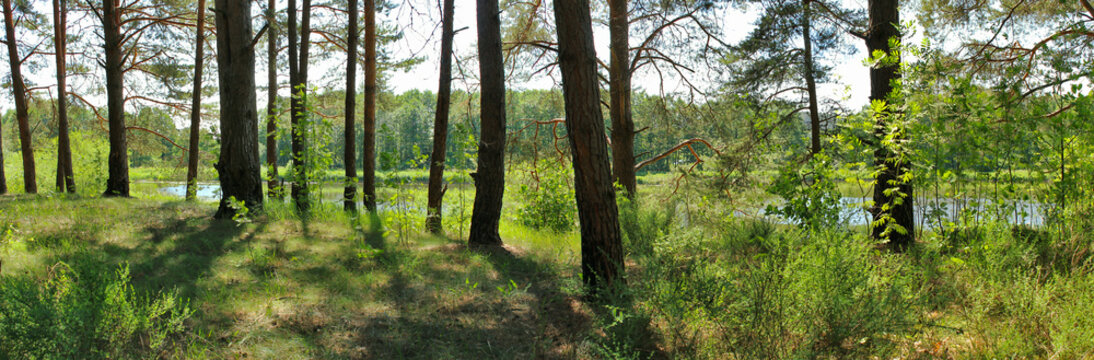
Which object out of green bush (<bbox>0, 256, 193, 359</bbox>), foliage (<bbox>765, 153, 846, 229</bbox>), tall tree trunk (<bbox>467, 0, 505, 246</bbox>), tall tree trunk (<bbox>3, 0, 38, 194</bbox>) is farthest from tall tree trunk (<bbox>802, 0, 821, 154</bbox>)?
tall tree trunk (<bbox>3, 0, 38, 194</bbox>)

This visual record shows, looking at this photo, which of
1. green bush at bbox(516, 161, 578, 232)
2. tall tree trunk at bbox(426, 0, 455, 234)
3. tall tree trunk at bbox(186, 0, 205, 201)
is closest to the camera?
tall tree trunk at bbox(426, 0, 455, 234)

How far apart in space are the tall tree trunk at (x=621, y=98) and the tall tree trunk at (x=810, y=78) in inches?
107

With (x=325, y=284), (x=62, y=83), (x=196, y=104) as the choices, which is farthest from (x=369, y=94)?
(x=62, y=83)

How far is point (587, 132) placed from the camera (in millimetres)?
3834

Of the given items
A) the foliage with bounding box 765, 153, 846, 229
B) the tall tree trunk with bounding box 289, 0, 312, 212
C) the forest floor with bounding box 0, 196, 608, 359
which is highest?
the tall tree trunk with bounding box 289, 0, 312, 212

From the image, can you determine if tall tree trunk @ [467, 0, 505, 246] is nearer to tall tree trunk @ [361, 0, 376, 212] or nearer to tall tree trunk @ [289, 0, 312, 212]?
tall tree trunk @ [289, 0, 312, 212]

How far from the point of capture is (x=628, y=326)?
10.3 ft

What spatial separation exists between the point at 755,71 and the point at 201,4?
459 inches

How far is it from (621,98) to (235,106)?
572cm

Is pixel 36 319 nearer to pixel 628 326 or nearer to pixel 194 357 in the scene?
pixel 194 357

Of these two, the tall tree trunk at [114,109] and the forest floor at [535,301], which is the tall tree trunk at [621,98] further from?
the tall tree trunk at [114,109]

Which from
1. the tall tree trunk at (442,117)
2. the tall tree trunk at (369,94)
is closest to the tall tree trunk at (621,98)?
the tall tree trunk at (442,117)

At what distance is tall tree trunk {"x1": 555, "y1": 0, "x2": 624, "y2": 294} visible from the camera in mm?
3822

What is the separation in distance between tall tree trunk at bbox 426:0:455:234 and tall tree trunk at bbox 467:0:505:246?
98 centimetres
